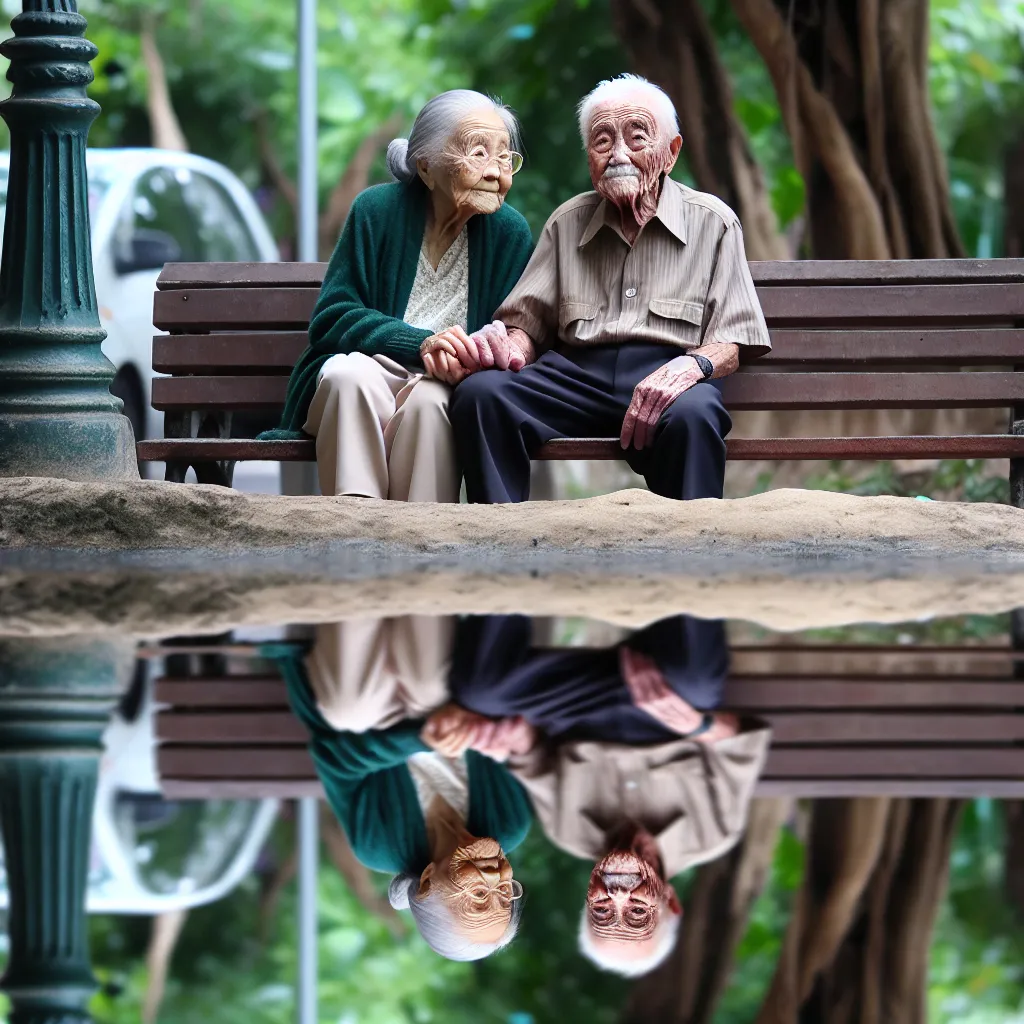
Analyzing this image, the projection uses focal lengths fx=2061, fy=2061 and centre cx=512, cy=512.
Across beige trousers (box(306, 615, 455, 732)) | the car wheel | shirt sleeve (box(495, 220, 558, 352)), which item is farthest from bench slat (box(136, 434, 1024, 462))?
the car wheel

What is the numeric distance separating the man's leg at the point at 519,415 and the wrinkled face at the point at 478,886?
431cm

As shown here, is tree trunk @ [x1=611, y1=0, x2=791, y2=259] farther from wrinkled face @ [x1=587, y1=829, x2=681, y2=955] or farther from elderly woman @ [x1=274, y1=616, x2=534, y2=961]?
wrinkled face @ [x1=587, y1=829, x2=681, y2=955]

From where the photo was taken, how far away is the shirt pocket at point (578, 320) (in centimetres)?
646

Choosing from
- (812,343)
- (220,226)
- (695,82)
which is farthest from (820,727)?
(695,82)

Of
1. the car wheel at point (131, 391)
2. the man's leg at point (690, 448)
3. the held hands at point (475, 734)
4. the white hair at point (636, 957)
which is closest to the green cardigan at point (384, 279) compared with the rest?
the man's leg at point (690, 448)

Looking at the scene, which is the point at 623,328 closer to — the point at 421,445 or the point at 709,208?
the point at 709,208

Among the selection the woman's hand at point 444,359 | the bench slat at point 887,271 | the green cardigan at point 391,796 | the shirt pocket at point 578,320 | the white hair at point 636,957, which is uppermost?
the bench slat at point 887,271

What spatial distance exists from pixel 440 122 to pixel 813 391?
1531 millimetres

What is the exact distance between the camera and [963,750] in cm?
249

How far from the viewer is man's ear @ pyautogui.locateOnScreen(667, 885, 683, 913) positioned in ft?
5.33

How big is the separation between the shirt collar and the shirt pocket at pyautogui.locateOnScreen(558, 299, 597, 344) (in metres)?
0.21

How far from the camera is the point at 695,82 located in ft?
39.6

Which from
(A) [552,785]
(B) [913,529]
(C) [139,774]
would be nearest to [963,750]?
(A) [552,785]

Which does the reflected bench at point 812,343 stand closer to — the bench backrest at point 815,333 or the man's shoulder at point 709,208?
the bench backrest at point 815,333
